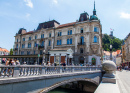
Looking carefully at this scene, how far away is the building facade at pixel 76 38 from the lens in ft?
105

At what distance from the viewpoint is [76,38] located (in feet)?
114

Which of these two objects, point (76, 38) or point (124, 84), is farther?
point (76, 38)

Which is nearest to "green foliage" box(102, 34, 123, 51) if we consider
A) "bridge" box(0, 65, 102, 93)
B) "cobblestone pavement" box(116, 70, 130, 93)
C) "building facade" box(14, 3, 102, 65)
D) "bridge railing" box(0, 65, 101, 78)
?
"building facade" box(14, 3, 102, 65)

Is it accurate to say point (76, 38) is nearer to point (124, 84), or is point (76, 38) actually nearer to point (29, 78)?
point (124, 84)

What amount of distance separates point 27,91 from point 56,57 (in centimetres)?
2453

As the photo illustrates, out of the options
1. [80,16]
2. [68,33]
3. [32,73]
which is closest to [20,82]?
[32,73]

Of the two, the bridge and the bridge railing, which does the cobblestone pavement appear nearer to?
the bridge

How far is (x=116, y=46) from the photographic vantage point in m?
85.9

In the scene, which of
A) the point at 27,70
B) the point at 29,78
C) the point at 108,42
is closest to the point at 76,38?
the point at 27,70

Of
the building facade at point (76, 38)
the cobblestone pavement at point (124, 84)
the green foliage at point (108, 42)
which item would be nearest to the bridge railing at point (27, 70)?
the cobblestone pavement at point (124, 84)

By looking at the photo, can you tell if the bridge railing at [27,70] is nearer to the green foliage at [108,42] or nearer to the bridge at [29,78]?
the bridge at [29,78]

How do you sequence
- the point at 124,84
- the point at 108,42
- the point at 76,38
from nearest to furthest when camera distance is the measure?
the point at 124,84 → the point at 76,38 → the point at 108,42

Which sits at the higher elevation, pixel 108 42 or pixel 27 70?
pixel 108 42

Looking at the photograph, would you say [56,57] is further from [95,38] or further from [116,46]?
[116,46]
